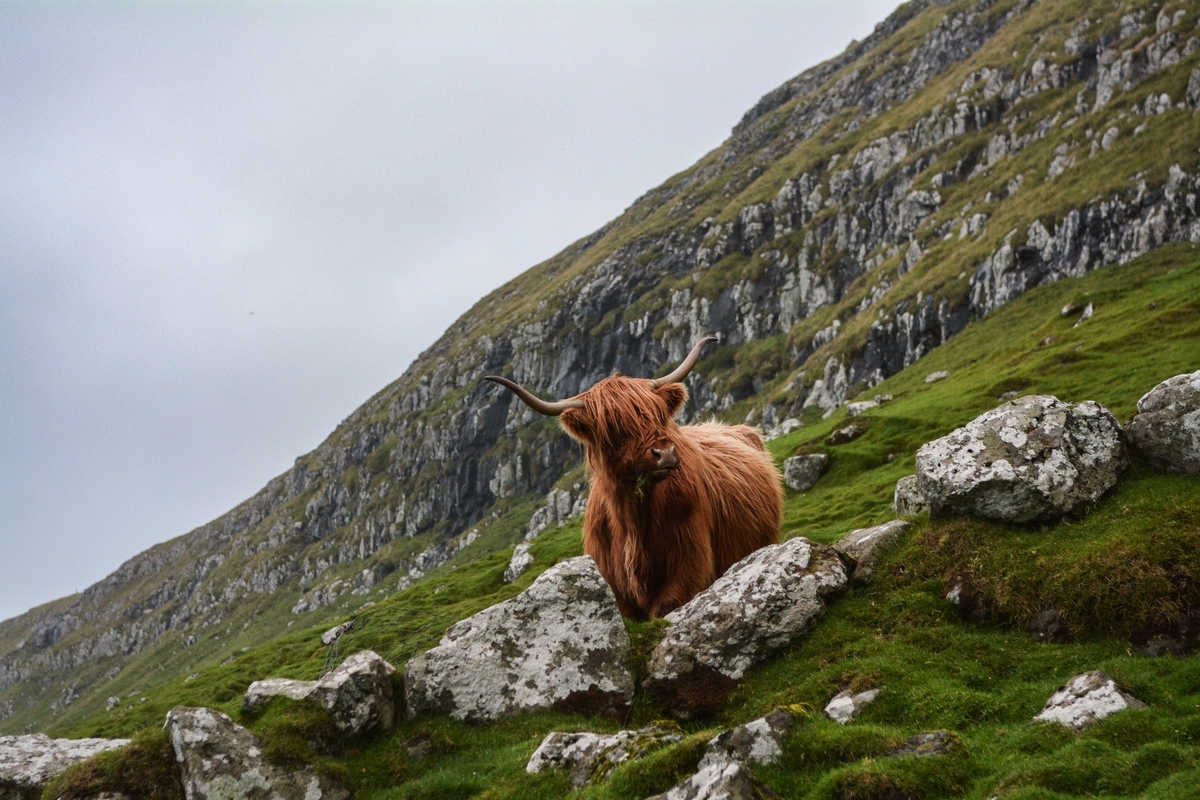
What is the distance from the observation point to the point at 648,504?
376 inches

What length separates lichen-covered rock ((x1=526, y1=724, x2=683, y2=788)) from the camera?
6180 mm

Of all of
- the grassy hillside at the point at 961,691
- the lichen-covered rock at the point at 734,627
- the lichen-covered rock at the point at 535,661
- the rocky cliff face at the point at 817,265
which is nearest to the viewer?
the grassy hillside at the point at 961,691

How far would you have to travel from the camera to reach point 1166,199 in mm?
57500

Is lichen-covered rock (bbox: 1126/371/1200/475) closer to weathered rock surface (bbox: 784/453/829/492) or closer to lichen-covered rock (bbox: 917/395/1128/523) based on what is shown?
lichen-covered rock (bbox: 917/395/1128/523)

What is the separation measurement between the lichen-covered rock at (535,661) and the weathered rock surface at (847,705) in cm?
250

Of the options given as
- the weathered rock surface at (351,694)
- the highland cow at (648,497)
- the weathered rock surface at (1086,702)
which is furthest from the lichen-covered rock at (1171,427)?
the weathered rock surface at (351,694)

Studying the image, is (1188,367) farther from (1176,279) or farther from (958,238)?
(958,238)

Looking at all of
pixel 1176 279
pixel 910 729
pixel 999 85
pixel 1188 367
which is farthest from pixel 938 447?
pixel 999 85

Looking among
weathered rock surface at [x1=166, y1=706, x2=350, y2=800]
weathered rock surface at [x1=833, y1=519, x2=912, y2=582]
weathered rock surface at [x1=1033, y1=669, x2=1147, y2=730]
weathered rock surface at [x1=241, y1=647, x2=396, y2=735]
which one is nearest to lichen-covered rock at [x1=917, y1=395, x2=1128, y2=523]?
weathered rock surface at [x1=833, y1=519, x2=912, y2=582]

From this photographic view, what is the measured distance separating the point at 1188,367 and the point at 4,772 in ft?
112

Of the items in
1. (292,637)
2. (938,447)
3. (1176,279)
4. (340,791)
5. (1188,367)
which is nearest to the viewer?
(340,791)

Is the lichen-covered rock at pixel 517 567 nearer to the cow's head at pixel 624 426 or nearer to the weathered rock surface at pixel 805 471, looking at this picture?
the weathered rock surface at pixel 805 471

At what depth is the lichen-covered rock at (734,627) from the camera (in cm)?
775

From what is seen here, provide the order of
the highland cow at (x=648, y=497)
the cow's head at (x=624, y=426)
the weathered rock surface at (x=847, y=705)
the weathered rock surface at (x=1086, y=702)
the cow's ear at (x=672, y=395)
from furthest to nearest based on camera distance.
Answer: the cow's ear at (x=672, y=395) → the highland cow at (x=648, y=497) → the cow's head at (x=624, y=426) → the weathered rock surface at (x=847, y=705) → the weathered rock surface at (x=1086, y=702)
